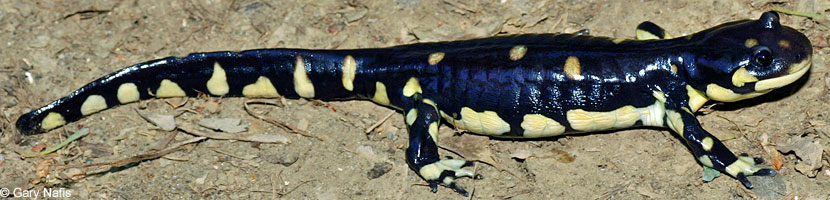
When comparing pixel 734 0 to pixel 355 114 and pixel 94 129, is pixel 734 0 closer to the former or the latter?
pixel 355 114

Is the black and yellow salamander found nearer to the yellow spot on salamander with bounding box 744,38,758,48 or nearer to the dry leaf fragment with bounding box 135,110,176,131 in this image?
the yellow spot on salamander with bounding box 744,38,758,48

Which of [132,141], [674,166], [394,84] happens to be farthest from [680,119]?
[132,141]

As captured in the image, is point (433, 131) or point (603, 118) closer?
point (603, 118)

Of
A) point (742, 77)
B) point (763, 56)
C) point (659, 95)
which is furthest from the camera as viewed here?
point (659, 95)

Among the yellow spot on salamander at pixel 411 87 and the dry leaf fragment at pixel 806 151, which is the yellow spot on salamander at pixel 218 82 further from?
the dry leaf fragment at pixel 806 151

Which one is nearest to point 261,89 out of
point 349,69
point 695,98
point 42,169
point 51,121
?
point 349,69

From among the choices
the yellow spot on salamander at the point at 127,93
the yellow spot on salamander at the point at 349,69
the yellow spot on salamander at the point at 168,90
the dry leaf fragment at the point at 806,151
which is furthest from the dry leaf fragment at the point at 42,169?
the dry leaf fragment at the point at 806,151

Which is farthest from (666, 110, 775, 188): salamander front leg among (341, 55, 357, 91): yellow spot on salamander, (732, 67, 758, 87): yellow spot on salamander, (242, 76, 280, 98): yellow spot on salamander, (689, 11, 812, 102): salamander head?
(242, 76, 280, 98): yellow spot on salamander

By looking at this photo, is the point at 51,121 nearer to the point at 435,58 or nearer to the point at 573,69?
the point at 435,58

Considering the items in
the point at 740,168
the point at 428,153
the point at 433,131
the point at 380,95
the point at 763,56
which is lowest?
the point at 740,168
